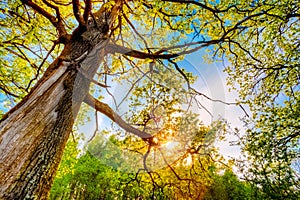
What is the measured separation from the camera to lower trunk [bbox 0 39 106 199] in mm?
1771

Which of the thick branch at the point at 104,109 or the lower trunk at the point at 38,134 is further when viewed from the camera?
the thick branch at the point at 104,109

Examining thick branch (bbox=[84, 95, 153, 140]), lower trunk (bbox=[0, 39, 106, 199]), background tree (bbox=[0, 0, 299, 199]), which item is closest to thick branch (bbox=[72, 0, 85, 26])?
background tree (bbox=[0, 0, 299, 199])

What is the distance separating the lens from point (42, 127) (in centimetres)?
219

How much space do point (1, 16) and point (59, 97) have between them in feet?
14.4

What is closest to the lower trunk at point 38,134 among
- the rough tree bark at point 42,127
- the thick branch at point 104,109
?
the rough tree bark at point 42,127

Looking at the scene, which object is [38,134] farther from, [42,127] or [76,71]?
[76,71]

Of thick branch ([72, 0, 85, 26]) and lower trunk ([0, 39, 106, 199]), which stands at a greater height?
thick branch ([72, 0, 85, 26])

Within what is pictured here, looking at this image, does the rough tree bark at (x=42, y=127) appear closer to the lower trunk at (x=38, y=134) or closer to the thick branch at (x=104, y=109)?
the lower trunk at (x=38, y=134)

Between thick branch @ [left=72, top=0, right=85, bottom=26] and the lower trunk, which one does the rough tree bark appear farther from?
thick branch @ [left=72, top=0, right=85, bottom=26]

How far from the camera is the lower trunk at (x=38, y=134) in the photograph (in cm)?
177

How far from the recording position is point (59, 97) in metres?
2.57

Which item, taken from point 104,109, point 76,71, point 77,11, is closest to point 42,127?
point 76,71

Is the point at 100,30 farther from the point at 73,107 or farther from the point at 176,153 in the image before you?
the point at 176,153

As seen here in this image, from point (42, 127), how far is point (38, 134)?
0.31 ft
